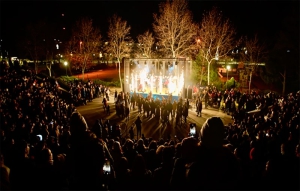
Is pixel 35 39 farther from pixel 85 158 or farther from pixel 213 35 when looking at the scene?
pixel 85 158

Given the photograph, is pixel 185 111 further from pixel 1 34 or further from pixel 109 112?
pixel 1 34

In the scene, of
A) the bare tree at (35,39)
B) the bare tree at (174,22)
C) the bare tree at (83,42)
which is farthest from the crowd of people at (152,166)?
the bare tree at (35,39)

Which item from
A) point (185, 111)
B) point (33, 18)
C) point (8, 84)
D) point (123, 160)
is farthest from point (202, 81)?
point (33, 18)

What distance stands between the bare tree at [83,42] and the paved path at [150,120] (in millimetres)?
15566

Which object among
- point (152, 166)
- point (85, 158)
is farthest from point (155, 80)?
point (85, 158)

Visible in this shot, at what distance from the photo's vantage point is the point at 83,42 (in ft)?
116

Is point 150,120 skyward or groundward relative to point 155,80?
groundward

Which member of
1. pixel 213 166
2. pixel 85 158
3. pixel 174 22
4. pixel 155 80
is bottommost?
pixel 155 80

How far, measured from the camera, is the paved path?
13.9 m

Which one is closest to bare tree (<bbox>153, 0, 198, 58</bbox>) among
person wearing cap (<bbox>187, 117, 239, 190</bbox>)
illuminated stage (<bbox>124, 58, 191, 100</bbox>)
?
illuminated stage (<bbox>124, 58, 191, 100</bbox>)

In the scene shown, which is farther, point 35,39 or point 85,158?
point 35,39

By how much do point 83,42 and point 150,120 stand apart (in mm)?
23091

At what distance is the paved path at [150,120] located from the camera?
13934 millimetres

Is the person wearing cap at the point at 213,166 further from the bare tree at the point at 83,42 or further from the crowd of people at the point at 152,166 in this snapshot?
the bare tree at the point at 83,42
